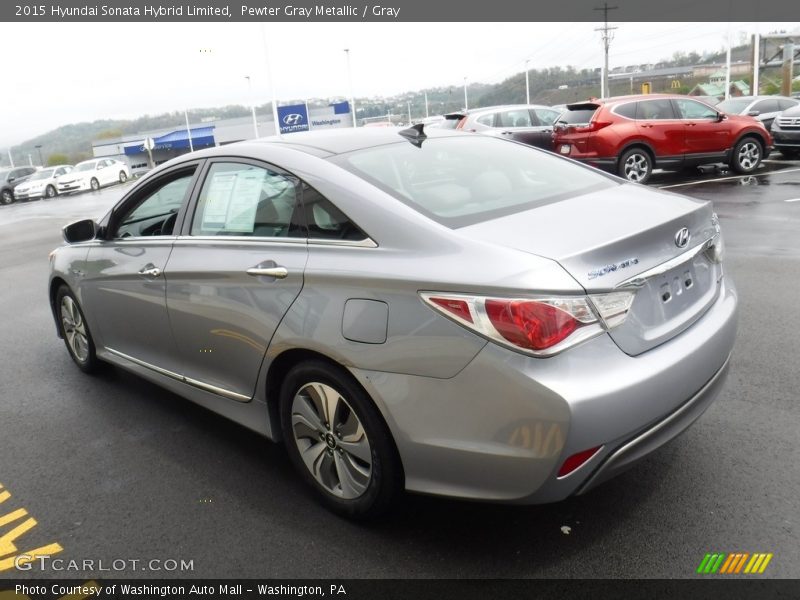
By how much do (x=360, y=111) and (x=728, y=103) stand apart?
36576 millimetres

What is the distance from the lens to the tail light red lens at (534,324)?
7.25 feet

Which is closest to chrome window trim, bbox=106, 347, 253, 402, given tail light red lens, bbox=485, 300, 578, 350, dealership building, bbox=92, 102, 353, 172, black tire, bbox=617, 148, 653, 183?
tail light red lens, bbox=485, 300, 578, 350

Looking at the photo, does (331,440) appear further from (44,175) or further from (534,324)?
(44,175)

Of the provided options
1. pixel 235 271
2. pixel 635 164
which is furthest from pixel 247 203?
pixel 635 164

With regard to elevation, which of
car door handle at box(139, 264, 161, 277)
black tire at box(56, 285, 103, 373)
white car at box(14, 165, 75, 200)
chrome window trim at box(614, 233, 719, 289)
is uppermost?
chrome window trim at box(614, 233, 719, 289)

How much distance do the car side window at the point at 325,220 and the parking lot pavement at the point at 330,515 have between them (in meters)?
1.22

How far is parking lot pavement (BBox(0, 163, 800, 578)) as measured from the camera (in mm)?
2619

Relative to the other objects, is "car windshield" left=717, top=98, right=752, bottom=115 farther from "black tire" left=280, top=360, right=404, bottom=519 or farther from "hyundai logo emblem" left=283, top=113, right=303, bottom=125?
"hyundai logo emblem" left=283, top=113, right=303, bottom=125

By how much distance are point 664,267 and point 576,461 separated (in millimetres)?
834

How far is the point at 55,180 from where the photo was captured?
106 ft

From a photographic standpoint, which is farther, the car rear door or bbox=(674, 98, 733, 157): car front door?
bbox=(674, 98, 733, 157): car front door

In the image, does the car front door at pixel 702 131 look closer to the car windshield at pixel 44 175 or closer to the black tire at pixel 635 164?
the black tire at pixel 635 164

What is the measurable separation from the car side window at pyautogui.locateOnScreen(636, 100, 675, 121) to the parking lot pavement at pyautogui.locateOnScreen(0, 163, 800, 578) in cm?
960

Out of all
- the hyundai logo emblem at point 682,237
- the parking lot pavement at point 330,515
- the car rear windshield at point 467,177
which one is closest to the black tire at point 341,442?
the parking lot pavement at point 330,515
